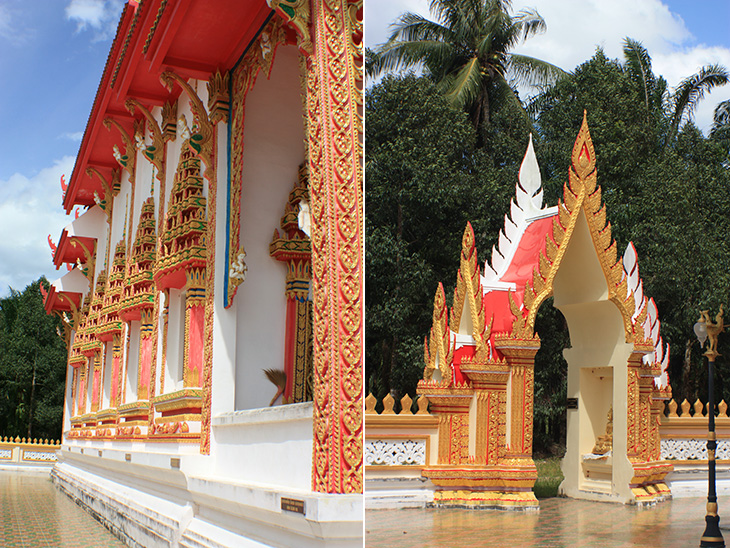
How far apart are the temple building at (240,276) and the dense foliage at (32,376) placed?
55.7ft

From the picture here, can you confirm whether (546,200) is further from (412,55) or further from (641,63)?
(641,63)

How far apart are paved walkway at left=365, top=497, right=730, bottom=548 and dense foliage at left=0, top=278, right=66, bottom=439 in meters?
21.8

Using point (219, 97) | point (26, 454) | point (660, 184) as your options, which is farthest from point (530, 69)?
point (26, 454)

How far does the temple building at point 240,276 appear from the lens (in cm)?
404

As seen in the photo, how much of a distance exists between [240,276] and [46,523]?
518 centimetres

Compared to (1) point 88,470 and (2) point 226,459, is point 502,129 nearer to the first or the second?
(1) point 88,470

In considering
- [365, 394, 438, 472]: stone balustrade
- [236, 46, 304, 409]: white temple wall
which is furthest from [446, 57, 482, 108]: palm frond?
[236, 46, 304, 409]: white temple wall

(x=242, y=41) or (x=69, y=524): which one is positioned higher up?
(x=242, y=41)

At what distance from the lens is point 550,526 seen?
6465 mm

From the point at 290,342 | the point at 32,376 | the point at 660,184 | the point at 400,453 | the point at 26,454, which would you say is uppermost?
the point at 660,184

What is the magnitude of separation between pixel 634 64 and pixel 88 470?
33.4 ft

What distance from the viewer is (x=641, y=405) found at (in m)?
8.53

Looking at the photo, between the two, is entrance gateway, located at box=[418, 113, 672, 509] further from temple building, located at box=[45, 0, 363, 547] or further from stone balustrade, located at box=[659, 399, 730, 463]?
temple building, located at box=[45, 0, 363, 547]

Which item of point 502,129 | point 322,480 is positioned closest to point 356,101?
point 322,480
